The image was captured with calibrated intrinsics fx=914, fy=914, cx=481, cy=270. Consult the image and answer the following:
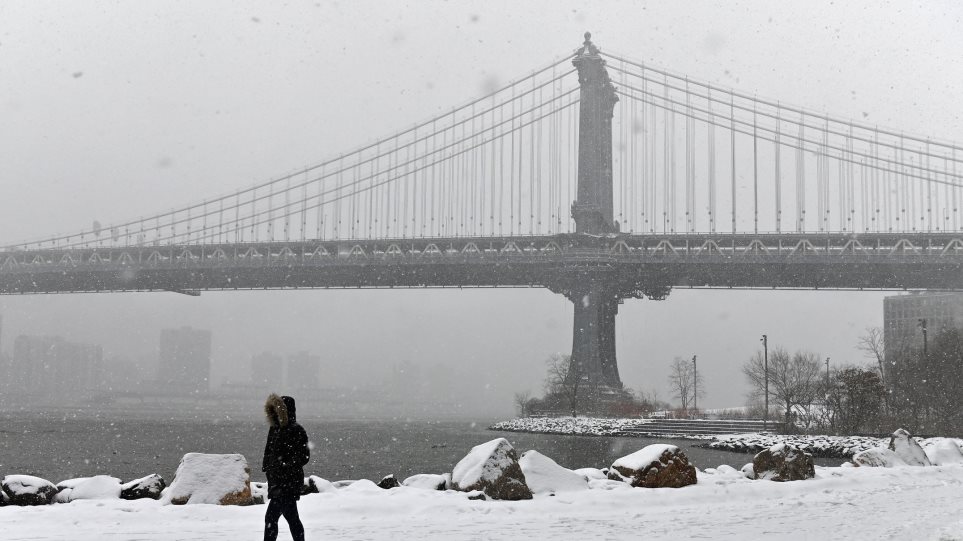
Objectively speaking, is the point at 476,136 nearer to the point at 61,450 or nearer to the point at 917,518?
the point at 61,450

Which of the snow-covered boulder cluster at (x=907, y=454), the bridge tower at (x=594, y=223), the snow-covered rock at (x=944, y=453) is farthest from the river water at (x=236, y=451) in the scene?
the bridge tower at (x=594, y=223)

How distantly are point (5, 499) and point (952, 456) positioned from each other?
53.6 feet

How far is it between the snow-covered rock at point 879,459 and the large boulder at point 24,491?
13.1 metres

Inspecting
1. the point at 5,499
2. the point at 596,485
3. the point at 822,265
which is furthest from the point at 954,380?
the point at 5,499

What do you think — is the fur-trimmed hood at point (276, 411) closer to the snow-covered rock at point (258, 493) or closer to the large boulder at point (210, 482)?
the large boulder at point (210, 482)

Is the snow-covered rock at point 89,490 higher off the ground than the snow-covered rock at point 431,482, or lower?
higher

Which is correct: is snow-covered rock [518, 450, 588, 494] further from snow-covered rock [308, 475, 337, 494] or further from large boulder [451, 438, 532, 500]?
snow-covered rock [308, 475, 337, 494]

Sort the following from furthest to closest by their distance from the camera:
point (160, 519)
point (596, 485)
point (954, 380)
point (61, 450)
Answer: point (954, 380) < point (61, 450) < point (596, 485) < point (160, 519)

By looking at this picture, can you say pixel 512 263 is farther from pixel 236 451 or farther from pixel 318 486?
pixel 318 486

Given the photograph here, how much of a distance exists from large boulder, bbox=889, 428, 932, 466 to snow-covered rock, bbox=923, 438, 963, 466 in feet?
1.60

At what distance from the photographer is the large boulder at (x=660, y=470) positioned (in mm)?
11922

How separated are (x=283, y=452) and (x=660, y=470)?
619 cm

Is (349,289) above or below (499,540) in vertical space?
above

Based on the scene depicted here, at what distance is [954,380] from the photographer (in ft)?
132
